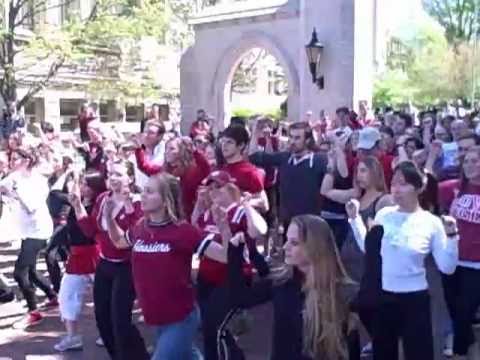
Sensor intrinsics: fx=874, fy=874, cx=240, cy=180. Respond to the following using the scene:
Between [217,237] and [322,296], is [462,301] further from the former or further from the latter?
[322,296]

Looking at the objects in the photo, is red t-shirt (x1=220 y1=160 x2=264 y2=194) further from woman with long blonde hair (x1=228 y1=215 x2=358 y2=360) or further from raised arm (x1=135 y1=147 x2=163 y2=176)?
woman with long blonde hair (x1=228 y1=215 x2=358 y2=360)

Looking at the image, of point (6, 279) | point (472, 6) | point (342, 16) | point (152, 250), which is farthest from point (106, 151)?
point (472, 6)

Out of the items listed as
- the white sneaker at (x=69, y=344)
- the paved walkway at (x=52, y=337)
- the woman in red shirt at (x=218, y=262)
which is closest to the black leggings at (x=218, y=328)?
the woman in red shirt at (x=218, y=262)

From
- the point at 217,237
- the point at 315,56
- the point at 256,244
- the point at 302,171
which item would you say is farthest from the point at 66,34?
the point at 217,237

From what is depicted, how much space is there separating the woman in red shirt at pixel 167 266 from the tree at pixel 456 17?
5385 cm

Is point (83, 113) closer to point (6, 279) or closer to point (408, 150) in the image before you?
point (6, 279)

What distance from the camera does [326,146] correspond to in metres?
9.66

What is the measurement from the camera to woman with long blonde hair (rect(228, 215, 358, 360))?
3729 mm

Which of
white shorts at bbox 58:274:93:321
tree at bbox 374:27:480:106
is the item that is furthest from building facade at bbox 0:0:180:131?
tree at bbox 374:27:480:106

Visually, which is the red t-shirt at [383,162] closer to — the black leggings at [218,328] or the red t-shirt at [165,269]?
the black leggings at [218,328]

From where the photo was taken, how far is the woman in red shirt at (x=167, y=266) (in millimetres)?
4879

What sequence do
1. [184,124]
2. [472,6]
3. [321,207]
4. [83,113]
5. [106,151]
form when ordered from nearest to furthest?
[321,207] → [106,151] → [83,113] → [184,124] → [472,6]

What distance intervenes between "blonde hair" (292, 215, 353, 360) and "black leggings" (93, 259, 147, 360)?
2.41m

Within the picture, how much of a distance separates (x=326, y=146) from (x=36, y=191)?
10.4 ft
